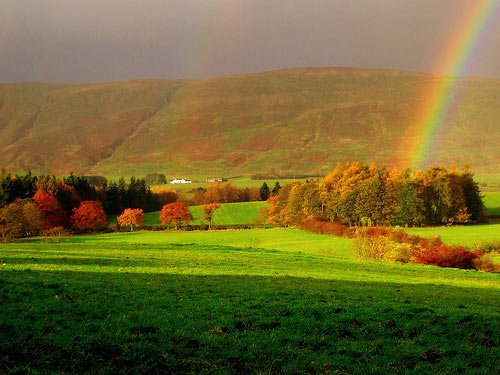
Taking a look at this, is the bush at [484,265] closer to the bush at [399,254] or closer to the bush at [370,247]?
the bush at [399,254]

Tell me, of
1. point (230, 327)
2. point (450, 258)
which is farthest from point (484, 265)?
point (230, 327)

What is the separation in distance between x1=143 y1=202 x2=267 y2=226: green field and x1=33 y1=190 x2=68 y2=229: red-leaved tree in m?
26.1

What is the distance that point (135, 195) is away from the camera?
522 ft

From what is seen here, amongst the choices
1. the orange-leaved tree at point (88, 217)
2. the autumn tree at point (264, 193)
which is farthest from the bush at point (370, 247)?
the autumn tree at point (264, 193)

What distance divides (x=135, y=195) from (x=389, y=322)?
492ft

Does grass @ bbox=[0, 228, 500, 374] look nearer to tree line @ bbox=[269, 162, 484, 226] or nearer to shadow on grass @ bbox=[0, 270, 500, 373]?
shadow on grass @ bbox=[0, 270, 500, 373]

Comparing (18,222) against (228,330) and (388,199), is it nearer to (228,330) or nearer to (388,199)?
(228,330)

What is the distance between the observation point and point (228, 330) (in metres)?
13.2

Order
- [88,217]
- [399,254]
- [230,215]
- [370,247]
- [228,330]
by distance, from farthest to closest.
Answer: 1. [230,215]
2. [88,217]
3. [370,247]
4. [399,254]
5. [228,330]

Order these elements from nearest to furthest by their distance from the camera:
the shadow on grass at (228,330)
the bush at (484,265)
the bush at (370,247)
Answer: the shadow on grass at (228,330) → the bush at (484,265) → the bush at (370,247)

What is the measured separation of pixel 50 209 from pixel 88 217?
8654mm

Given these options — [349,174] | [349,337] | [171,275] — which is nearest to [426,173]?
[349,174]

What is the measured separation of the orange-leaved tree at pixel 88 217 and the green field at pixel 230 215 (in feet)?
62.1

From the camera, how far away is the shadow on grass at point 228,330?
34.4 ft
